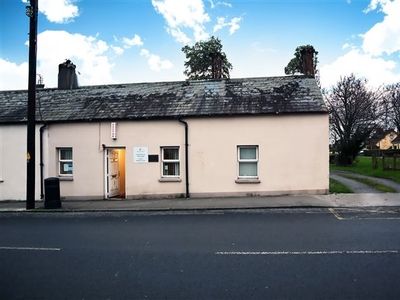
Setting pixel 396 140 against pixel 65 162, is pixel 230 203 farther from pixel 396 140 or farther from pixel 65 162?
pixel 396 140

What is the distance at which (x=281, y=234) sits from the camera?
7.49 m

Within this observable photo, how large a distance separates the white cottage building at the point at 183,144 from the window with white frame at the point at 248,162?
0.05m

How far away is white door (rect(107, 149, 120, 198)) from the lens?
14828 millimetres

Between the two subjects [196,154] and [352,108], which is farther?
[352,108]

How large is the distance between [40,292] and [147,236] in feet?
11.1

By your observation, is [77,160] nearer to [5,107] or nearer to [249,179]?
[5,107]

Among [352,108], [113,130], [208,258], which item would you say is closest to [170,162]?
[113,130]

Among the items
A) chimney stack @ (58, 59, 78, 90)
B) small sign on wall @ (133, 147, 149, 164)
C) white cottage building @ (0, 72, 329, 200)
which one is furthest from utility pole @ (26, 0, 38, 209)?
chimney stack @ (58, 59, 78, 90)

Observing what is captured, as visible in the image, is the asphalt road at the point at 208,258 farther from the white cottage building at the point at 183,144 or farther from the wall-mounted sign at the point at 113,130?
the wall-mounted sign at the point at 113,130

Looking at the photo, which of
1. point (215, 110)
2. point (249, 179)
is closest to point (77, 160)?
point (215, 110)

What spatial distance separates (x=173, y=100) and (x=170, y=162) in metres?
3.26

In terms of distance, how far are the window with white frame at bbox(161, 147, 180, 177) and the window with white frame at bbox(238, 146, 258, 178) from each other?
2.96 metres

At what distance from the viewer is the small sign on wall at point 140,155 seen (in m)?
14.3

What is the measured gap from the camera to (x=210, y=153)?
13.9m
